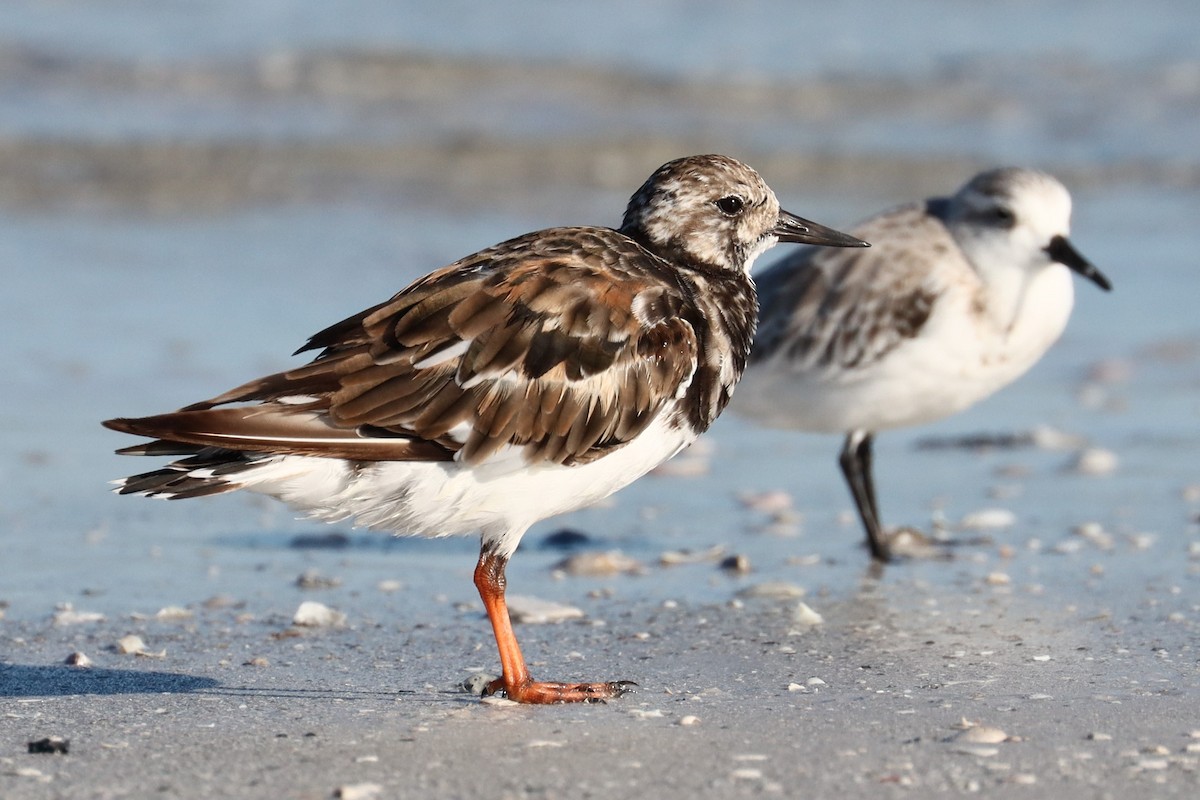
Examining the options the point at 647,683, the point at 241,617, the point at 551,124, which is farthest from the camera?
the point at 551,124

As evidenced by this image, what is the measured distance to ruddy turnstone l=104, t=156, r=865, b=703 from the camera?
3408mm

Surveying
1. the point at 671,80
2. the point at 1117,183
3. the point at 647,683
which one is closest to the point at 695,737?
the point at 647,683

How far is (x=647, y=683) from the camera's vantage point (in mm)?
3896

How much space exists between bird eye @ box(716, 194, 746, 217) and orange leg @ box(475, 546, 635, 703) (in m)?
1.02

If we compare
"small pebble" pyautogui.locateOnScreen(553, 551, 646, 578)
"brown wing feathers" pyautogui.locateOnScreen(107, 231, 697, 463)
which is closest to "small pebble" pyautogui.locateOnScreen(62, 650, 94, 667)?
"brown wing feathers" pyautogui.locateOnScreen(107, 231, 697, 463)

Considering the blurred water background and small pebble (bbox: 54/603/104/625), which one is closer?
small pebble (bbox: 54/603/104/625)

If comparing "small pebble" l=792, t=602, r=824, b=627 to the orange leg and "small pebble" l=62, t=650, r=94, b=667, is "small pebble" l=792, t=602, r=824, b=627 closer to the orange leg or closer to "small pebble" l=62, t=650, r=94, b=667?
the orange leg

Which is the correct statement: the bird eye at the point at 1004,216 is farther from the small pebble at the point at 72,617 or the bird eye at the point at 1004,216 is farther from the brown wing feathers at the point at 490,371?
the small pebble at the point at 72,617

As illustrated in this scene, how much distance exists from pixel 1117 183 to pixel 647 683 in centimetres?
876

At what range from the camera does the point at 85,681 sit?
3902mm

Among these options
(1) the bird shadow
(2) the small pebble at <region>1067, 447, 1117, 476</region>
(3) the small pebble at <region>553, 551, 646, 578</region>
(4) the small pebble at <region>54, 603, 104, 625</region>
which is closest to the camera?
(1) the bird shadow

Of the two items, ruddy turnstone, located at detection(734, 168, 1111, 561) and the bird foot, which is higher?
ruddy turnstone, located at detection(734, 168, 1111, 561)

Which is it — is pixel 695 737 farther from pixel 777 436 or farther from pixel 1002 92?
pixel 1002 92

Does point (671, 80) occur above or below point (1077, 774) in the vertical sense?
above
